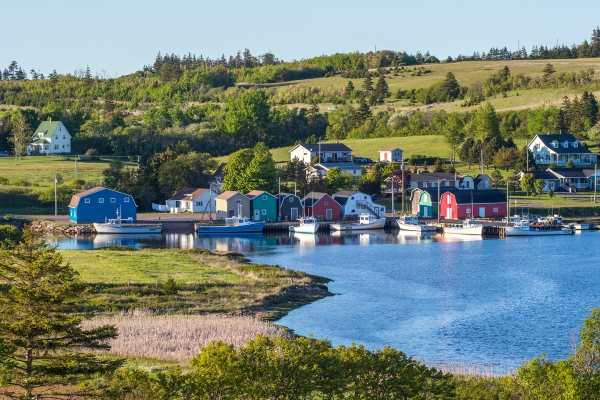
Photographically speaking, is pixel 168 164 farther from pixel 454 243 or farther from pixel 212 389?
pixel 212 389

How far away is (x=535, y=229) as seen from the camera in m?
72.8

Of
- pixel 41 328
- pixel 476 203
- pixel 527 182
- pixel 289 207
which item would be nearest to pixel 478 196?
pixel 476 203

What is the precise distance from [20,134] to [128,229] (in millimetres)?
42770

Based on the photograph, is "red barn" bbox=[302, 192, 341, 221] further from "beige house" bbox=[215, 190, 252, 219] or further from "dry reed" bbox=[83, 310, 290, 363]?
"dry reed" bbox=[83, 310, 290, 363]

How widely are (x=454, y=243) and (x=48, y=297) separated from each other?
51.9 m

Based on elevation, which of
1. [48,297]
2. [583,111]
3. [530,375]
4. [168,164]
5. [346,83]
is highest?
[346,83]

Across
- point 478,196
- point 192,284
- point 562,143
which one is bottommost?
point 192,284

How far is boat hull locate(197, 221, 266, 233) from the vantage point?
243ft

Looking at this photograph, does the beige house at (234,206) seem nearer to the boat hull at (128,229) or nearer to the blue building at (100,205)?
the blue building at (100,205)

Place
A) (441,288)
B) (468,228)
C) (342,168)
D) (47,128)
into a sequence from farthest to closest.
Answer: (47,128) → (342,168) → (468,228) → (441,288)

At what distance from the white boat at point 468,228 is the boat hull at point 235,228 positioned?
1508cm

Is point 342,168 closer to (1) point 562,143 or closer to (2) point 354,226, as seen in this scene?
(2) point 354,226

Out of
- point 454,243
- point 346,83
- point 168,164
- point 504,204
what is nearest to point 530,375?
point 454,243

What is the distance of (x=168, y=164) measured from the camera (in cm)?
8800
